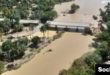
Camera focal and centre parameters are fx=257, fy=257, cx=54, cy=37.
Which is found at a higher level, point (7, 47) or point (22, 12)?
point (22, 12)

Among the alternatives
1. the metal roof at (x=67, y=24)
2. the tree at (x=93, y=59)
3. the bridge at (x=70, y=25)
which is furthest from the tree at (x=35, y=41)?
the tree at (x=93, y=59)

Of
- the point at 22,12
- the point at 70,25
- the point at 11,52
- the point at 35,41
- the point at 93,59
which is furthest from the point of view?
the point at 22,12

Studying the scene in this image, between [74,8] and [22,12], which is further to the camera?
[74,8]

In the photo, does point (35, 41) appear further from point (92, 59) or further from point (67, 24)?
point (92, 59)

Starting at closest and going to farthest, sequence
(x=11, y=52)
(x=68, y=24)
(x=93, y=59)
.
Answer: (x=93, y=59)
(x=11, y=52)
(x=68, y=24)

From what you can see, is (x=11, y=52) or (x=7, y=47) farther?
(x=7, y=47)

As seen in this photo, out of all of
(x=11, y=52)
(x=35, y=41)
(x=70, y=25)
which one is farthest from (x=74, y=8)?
(x=11, y=52)

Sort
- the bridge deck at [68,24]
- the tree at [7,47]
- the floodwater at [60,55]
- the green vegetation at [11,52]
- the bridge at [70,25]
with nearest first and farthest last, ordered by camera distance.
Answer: the floodwater at [60,55] < the green vegetation at [11,52] < the tree at [7,47] < the bridge at [70,25] < the bridge deck at [68,24]

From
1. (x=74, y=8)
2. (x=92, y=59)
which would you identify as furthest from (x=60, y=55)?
(x=74, y=8)

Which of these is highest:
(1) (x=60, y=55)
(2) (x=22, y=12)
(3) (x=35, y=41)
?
(2) (x=22, y=12)

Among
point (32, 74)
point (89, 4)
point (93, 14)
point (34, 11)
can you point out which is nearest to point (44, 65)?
point (32, 74)

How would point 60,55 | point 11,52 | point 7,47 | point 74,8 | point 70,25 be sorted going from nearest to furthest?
point 11,52 → point 7,47 → point 60,55 → point 70,25 → point 74,8

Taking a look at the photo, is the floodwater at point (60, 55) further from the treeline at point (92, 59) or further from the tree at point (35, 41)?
the treeline at point (92, 59)

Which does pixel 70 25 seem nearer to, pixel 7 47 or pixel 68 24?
pixel 68 24
